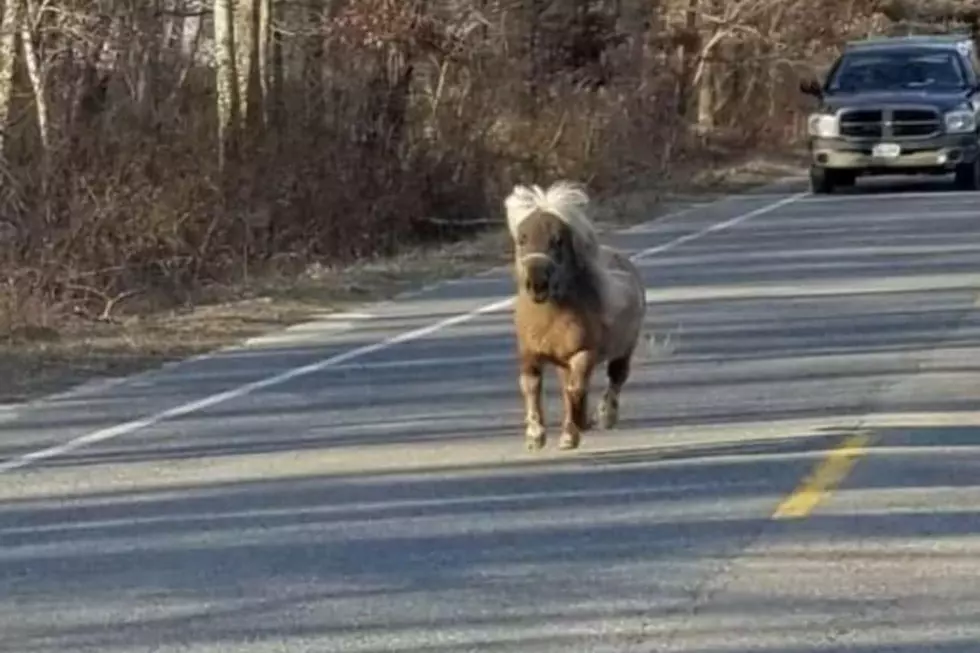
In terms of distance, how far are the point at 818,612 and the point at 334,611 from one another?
5.03ft

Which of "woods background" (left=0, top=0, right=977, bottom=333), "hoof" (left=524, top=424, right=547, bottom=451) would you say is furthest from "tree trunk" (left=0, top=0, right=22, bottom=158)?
"hoof" (left=524, top=424, right=547, bottom=451)

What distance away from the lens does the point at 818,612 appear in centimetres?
835

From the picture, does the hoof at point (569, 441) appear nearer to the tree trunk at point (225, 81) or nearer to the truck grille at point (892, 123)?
the tree trunk at point (225, 81)

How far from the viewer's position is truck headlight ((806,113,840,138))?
33.1m

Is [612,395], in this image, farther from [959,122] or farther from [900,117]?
[900,117]

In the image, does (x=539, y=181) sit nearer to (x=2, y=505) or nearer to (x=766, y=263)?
(x=766, y=263)

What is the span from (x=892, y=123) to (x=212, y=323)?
617 inches

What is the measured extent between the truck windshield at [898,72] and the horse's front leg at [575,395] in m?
22.5

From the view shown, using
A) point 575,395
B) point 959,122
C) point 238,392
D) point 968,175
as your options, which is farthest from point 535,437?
point 968,175

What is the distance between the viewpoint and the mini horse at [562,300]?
451 inches

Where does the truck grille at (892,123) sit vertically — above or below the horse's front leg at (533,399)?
below

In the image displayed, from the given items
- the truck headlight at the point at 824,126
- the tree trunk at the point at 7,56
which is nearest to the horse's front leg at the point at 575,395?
the tree trunk at the point at 7,56

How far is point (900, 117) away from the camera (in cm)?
3294

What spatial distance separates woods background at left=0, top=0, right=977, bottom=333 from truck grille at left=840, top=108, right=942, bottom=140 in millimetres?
3820
